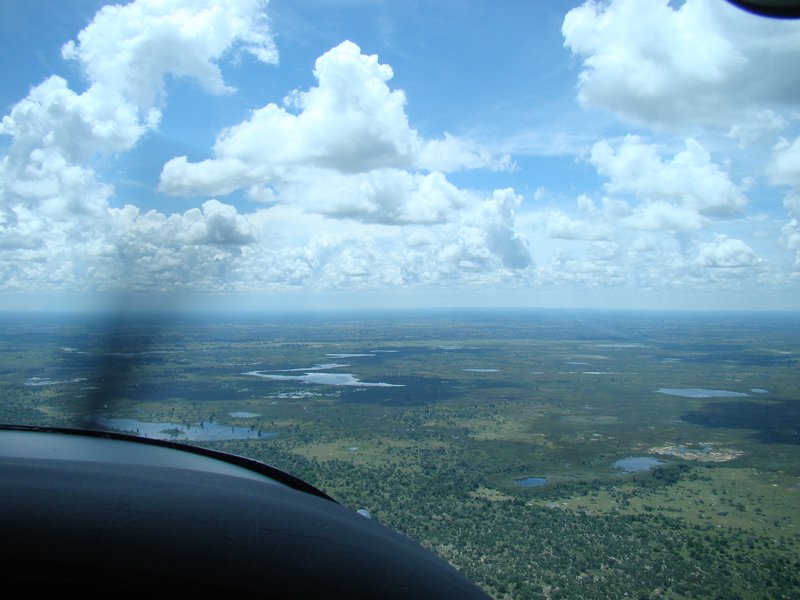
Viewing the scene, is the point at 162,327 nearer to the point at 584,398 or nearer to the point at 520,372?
the point at 584,398

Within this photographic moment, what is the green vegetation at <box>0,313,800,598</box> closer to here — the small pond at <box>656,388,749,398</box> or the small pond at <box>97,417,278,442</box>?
the small pond at <box>97,417,278,442</box>

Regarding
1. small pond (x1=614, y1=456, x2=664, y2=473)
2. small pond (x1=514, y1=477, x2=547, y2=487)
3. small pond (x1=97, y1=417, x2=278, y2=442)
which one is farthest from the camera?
small pond (x1=614, y1=456, x2=664, y2=473)

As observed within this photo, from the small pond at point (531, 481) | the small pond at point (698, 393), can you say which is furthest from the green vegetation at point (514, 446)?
the small pond at point (698, 393)

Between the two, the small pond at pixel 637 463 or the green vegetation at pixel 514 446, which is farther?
the small pond at pixel 637 463

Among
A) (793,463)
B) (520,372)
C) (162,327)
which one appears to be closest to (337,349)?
(520,372)

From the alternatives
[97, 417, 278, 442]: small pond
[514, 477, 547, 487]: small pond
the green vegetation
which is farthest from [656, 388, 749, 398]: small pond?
[97, 417, 278, 442]: small pond

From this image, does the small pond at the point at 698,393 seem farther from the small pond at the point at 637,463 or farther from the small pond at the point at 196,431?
the small pond at the point at 196,431

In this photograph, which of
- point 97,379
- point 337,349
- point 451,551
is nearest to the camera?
point 97,379

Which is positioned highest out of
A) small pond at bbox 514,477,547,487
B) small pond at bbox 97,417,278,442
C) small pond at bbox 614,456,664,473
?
small pond at bbox 97,417,278,442
